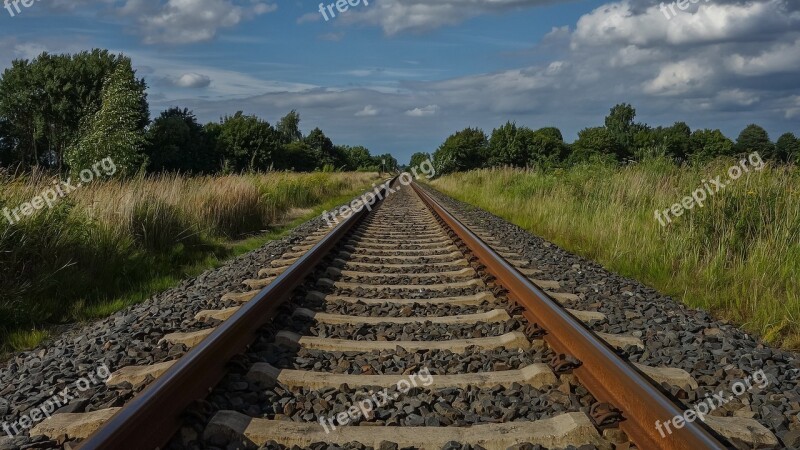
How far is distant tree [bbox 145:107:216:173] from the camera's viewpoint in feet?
178

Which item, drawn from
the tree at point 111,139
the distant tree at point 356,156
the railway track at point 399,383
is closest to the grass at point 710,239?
the railway track at point 399,383

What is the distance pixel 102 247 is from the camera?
7.20 meters

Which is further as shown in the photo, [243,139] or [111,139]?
[243,139]

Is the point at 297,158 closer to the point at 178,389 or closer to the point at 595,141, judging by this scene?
the point at 595,141

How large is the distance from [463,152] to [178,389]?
7305 centimetres

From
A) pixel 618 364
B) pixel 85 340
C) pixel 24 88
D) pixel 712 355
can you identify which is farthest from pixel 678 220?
pixel 24 88

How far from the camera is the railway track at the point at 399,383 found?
2.59 metres

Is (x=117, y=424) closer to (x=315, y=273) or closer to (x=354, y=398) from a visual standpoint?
(x=354, y=398)

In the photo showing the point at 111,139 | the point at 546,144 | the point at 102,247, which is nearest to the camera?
the point at 102,247

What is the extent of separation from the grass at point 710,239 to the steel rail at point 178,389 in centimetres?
347

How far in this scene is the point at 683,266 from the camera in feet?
21.5

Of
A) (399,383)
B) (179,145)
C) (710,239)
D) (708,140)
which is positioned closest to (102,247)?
(399,383)

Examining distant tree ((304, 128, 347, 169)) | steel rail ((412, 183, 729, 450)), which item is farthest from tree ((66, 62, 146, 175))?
distant tree ((304, 128, 347, 169))

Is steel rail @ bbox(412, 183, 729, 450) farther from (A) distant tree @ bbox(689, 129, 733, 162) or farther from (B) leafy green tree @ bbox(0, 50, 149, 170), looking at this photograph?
(A) distant tree @ bbox(689, 129, 733, 162)
